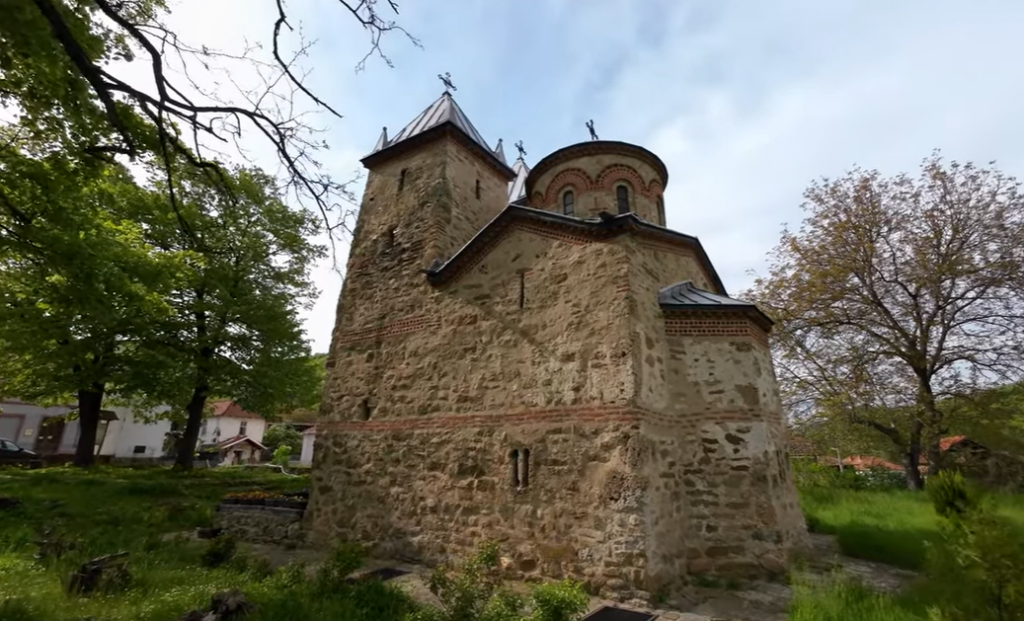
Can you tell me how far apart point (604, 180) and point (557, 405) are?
6316 millimetres

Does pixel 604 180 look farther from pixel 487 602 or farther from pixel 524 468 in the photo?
pixel 487 602

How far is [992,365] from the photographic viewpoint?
16125 mm

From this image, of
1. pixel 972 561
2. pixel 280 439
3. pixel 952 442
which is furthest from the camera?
pixel 280 439

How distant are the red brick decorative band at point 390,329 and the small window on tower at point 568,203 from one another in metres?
4.37

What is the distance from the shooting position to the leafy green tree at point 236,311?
16562mm

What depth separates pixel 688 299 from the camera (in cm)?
937

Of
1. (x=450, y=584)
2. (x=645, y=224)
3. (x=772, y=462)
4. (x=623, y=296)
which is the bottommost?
(x=450, y=584)

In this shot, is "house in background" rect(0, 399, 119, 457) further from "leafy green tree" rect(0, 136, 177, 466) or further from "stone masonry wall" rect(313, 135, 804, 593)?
"stone masonry wall" rect(313, 135, 804, 593)

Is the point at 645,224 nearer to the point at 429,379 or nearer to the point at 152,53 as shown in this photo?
the point at 429,379

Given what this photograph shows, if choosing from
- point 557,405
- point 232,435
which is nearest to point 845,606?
point 557,405

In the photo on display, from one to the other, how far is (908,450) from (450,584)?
65.9 feet

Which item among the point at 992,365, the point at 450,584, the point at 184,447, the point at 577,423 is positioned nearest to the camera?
the point at 450,584

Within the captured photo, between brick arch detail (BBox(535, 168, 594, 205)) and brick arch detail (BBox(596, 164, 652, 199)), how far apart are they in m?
0.27

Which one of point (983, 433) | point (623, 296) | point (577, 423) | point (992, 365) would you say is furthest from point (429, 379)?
point (983, 433)
